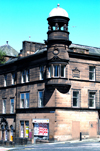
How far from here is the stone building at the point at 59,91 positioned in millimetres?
41469

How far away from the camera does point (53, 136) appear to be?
40.7 metres

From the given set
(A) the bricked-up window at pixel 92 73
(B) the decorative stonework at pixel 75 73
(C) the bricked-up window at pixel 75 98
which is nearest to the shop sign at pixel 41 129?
(C) the bricked-up window at pixel 75 98

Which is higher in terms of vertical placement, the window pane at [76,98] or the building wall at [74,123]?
the window pane at [76,98]

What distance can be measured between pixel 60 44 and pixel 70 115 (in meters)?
10.2

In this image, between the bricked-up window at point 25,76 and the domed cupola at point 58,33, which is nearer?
the domed cupola at point 58,33

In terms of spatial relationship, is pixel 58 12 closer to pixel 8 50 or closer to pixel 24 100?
pixel 24 100

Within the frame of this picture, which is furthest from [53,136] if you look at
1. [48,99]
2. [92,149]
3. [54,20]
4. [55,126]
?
[54,20]

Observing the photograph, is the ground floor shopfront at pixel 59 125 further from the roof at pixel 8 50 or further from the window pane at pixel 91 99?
the roof at pixel 8 50

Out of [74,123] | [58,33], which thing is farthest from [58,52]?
[74,123]

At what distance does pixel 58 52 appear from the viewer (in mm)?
41656

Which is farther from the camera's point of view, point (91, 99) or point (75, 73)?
point (91, 99)

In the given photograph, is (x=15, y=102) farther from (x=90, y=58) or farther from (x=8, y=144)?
(x=90, y=58)

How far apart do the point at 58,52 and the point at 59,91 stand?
550 centimetres

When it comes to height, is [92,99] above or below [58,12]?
below
